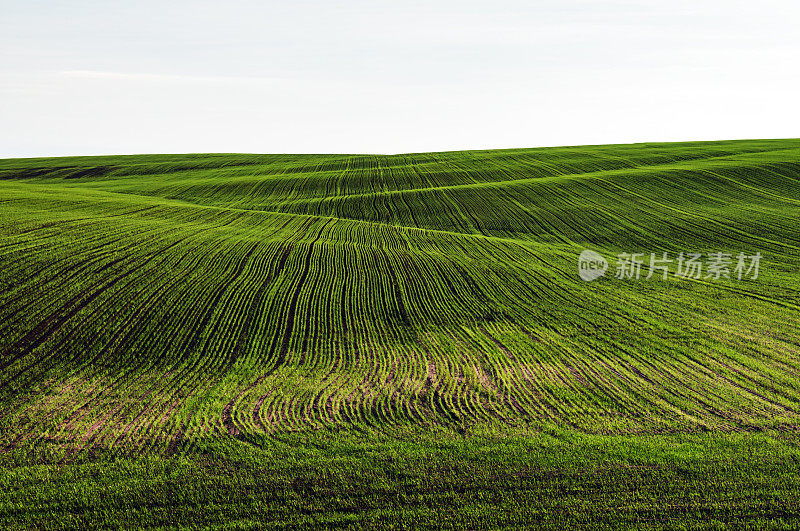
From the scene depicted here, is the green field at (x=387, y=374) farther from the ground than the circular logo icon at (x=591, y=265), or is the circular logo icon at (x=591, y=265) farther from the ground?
the circular logo icon at (x=591, y=265)

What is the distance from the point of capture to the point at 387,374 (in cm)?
2064

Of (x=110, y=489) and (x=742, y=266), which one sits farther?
(x=742, y=266)

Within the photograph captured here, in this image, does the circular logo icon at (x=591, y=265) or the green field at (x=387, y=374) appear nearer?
the green field at (x=387, y=374)

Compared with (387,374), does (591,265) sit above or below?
above

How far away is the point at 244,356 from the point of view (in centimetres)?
2217

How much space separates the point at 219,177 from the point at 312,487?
76049 mm

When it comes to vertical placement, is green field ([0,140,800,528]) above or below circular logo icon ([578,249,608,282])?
below

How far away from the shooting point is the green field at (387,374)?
1252cm

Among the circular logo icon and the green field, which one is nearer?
the green field

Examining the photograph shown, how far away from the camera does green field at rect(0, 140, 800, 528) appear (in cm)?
1252

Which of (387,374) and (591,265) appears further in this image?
(591,265)

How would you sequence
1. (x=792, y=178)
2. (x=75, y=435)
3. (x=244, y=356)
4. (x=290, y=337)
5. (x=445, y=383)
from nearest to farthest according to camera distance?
1. (x=75, y=435)
2. (x=445, y=383)
3. (x=244, y=356)
4. (x=290, y=337)
5. (x=792, y=178)

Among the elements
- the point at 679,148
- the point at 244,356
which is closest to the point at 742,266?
the point at 244,356

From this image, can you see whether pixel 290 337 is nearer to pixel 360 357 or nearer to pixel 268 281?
pixel 360 357
